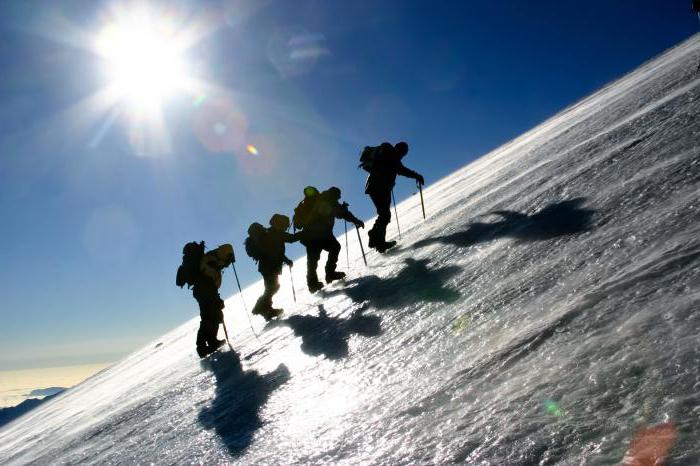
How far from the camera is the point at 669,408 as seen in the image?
177cm

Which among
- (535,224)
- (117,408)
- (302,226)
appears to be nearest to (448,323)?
(535,224)

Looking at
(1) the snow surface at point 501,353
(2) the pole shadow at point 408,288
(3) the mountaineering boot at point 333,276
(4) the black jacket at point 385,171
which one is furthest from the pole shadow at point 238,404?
(4) the black jacket at point 385,171

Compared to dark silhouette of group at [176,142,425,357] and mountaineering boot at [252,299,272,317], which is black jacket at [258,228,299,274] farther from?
mountaineering boot at [252,299,272,317]

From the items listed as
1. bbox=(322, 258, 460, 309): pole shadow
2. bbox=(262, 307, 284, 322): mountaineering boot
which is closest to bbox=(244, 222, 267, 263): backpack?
bbox=(262, 307, 284, 322): mountaineering boot

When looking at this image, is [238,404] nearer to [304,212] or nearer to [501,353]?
[501,353]

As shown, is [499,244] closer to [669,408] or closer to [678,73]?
[669,408]

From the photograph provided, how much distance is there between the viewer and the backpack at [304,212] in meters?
10.8

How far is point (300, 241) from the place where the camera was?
11.0 metres

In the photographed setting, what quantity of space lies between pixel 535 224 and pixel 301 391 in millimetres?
3056

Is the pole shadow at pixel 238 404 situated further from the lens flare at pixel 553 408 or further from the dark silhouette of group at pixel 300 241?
the dark silhouette of group at pixel 300 241

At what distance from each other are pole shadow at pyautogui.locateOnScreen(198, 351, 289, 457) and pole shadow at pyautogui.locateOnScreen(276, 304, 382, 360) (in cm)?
44

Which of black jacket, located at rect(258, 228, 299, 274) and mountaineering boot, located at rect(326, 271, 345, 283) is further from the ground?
black jacket, located at rect(258, 228, 299, 274)

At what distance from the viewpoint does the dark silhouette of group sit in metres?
10.4

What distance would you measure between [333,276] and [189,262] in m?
2.97
